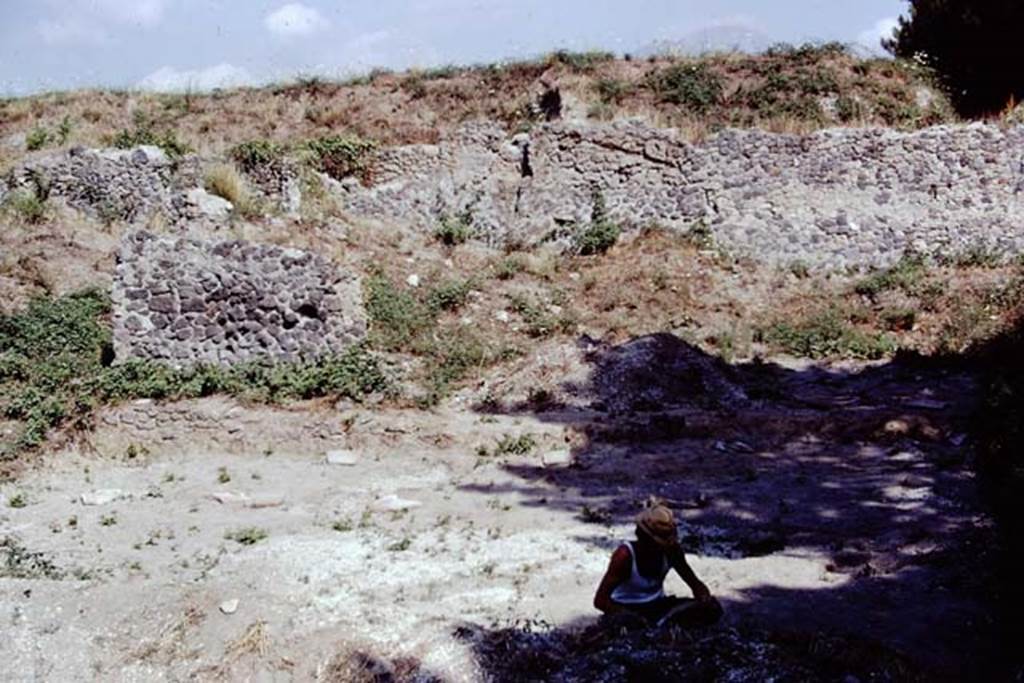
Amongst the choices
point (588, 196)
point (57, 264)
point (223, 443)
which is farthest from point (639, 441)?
point (57, 264)

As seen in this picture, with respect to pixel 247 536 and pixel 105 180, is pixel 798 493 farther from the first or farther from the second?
pixel 105 180

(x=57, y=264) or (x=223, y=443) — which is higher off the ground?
(x=57, y=264)

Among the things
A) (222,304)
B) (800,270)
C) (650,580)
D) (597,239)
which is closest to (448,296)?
(222,304)

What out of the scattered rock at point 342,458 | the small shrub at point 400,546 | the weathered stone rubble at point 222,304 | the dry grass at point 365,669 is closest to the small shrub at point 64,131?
the weathered stone rubble at point 222,304

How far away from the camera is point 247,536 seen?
8.05 m

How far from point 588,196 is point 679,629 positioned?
14546 millimetres

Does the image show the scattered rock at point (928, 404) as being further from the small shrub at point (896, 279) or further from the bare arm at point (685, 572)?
the bare arm at point (685, 572)

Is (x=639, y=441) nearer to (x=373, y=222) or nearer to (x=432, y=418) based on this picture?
(x=432, y=418)

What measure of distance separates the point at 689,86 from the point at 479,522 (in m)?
17.2

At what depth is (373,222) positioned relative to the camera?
61.5 feet

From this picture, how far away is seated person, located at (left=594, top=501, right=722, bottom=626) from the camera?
17.5ft

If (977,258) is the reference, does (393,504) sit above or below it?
below

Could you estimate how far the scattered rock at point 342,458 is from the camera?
10.5 m

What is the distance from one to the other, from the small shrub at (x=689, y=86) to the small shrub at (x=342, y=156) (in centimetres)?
750
